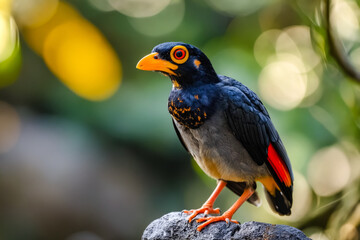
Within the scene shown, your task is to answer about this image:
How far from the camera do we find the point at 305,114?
379 centimetres

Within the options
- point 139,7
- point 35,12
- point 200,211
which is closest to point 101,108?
point 139,7

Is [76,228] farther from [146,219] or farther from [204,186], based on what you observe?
[204,186]

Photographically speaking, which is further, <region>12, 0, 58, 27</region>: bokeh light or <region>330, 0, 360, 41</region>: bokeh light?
<region>12, 0, 58, 27</region>: bokeh light

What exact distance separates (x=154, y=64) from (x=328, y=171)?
256 centimetres

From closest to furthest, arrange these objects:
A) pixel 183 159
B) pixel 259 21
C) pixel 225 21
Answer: pixel 259 21, pixel 225 21, pixel 183 159

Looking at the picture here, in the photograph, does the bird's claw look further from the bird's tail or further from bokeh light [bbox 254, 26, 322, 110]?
bokeh light [bbox 254, 26, 322, 110]

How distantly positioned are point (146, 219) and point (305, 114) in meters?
2.12

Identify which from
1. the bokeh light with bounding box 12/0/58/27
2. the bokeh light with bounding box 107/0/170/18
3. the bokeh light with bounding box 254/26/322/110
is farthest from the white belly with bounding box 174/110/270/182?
the bokeh light with bounding box 12/0/58/27

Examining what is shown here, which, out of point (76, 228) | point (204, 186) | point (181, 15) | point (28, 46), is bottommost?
point (76, 228)

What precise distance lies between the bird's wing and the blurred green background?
2.23 m

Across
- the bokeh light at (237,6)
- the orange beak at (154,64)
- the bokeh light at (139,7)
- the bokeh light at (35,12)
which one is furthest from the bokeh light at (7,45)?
the orange beak at (154,64)

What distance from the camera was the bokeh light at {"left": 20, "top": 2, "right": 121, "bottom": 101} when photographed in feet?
16.5

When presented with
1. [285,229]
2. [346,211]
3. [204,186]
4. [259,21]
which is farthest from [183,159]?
[285,229]

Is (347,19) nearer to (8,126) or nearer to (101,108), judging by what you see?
(101,108)
